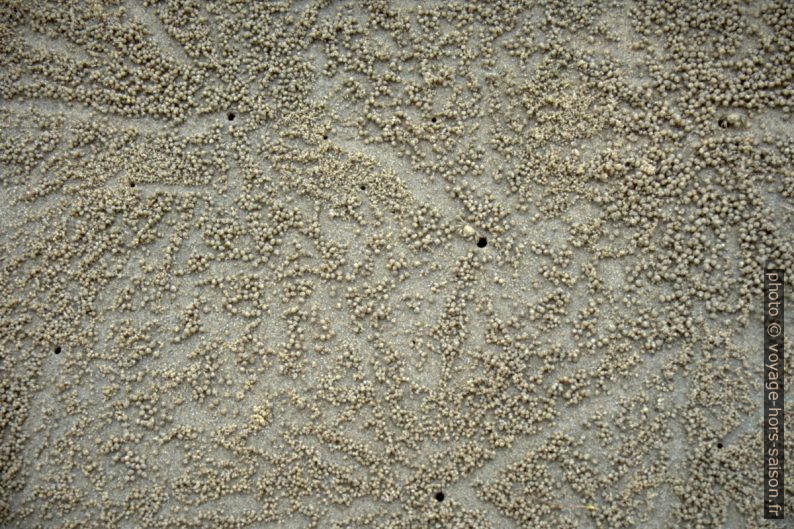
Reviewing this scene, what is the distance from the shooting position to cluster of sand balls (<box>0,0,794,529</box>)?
5.96 feet

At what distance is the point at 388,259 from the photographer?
1.91 metres

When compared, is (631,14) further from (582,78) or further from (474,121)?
(474,121)

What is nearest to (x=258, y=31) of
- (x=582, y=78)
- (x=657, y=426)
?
(x=582, y=78)

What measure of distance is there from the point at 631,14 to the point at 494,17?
373 millimetres

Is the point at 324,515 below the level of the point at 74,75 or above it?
below

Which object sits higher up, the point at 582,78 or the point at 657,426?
the point at 582,78

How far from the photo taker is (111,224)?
1945 millimetres

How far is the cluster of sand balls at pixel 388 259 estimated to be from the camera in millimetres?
1815

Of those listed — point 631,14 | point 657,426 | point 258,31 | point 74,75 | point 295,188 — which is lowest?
point 657,426

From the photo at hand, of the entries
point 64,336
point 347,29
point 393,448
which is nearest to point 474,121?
point 347,29

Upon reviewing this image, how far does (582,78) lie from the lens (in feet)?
6.16

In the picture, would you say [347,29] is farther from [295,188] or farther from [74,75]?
[74,75]

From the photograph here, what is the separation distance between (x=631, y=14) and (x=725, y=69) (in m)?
0.29

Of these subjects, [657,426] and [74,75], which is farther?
[74,75]
